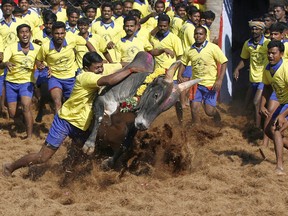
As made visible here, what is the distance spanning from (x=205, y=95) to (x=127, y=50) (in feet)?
5.29

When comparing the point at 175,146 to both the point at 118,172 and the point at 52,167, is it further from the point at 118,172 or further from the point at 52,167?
the point at 52,167

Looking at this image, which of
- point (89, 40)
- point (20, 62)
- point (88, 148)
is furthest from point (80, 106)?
point (89, 40)

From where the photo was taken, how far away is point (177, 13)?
15.3 meters

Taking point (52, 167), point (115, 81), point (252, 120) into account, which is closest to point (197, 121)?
point (252, 120)

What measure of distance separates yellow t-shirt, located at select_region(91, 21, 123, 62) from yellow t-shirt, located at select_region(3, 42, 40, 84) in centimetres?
177

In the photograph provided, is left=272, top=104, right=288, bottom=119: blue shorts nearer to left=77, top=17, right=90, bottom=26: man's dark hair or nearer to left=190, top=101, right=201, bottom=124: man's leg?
left=190, top=101, right=201, bottom=124: man's leg

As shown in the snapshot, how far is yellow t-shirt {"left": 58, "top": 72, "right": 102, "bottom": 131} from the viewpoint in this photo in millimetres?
9641

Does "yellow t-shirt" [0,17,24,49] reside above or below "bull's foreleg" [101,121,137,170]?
above

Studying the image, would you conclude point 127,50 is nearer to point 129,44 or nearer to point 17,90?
point 129,44

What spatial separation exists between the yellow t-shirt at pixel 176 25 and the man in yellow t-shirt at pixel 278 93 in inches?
171

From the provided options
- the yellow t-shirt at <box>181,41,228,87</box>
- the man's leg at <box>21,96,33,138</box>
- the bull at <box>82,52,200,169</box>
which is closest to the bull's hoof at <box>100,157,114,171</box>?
the bull at <box>82,52,200,169</box>

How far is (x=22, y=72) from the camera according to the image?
1304cm

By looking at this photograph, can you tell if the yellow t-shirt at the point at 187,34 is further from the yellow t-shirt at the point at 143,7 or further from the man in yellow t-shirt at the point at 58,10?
the man in yellow t-shirt at the point at 58,10

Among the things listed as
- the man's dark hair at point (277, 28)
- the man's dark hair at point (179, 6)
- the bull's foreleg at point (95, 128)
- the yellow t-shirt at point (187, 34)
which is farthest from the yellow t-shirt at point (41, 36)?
the bull's foreleg at point (95, 128)
